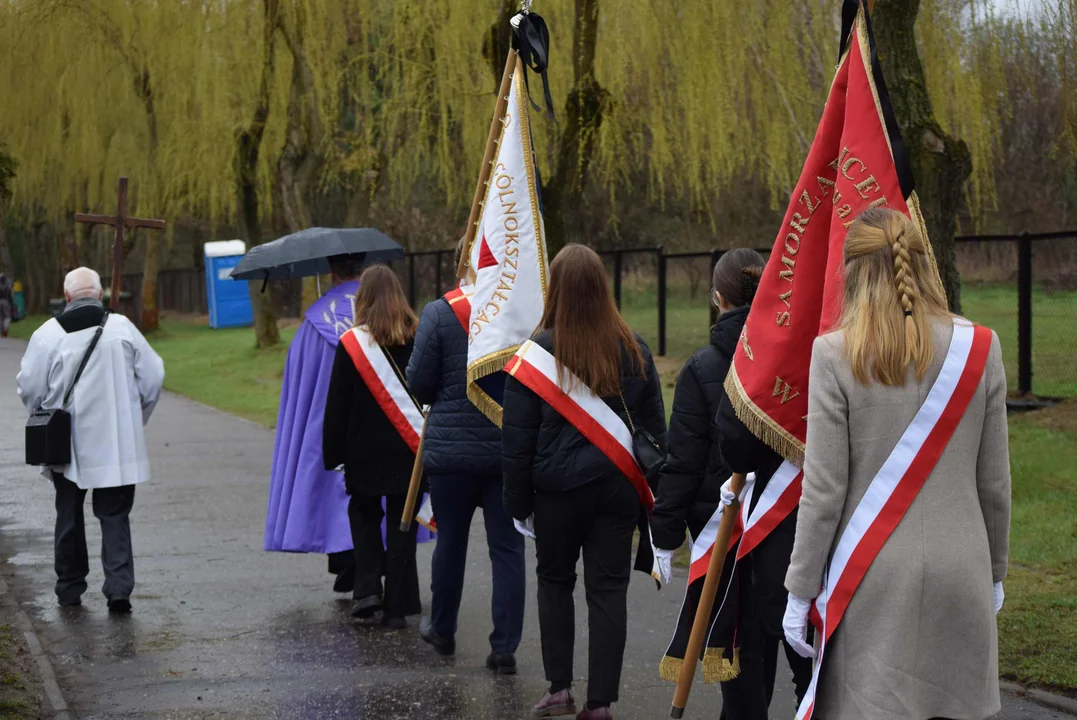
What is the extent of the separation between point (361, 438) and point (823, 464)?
396 centimetres

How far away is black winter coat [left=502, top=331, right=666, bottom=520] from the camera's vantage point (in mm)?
5445

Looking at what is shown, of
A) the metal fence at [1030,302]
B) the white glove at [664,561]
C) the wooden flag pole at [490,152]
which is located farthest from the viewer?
the metal fence at [1030,302]

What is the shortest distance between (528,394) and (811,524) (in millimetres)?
2024

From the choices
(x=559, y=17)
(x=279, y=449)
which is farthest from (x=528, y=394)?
(x=559, y=17)

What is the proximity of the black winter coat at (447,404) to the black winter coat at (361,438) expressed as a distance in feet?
1.99

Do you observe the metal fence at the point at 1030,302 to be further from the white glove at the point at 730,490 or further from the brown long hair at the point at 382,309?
the white glove at the point at 730,490

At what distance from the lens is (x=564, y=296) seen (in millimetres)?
5469

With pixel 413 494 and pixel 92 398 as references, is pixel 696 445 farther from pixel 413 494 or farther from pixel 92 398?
pixel 92 398

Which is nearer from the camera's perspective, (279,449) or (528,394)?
(528,394)

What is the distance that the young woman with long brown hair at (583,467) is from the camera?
5449 mm

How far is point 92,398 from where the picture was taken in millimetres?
7793

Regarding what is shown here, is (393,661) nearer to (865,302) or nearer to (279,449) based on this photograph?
(279,449)

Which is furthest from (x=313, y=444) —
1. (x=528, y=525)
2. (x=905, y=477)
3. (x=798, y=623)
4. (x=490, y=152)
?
(x=905, y=477)

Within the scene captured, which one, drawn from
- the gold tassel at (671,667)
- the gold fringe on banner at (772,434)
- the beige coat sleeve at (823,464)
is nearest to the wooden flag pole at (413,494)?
the gold tassel at (671,667)
